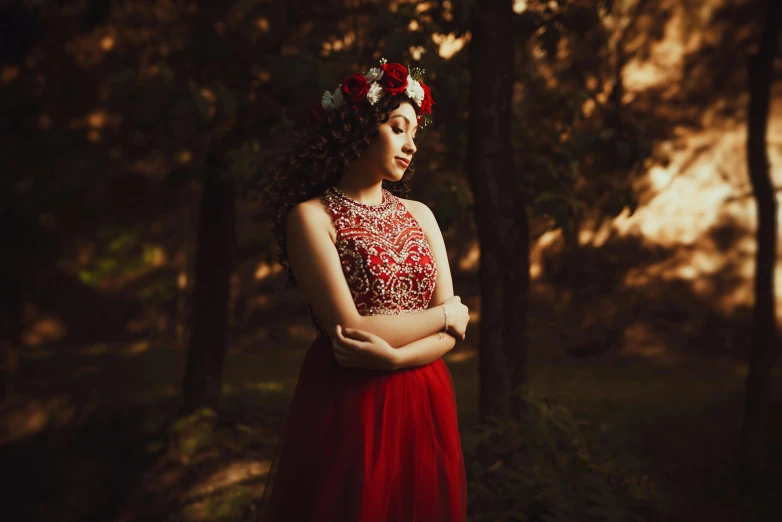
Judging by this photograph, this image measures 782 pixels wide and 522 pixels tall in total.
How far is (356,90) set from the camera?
8.31 feet

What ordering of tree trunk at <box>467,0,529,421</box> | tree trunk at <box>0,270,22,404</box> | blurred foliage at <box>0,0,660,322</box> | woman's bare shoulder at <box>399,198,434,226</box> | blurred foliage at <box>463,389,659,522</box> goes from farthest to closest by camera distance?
tree trunk at <box>0,270,22,404</box> < blurred foliage at <box>0,0,660,322</box> < tree trunk at <box>467,0,529,421</box> < blurred foliage at <box>463,389,659,522</box> < woman's bare shoulder at <box>399,198,434,226</box>

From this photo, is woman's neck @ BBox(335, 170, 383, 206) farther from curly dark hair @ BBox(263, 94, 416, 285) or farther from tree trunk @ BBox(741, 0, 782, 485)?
tree trunk @ BBox(741, 0, 782, 485)

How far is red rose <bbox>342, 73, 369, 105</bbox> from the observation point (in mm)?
2527

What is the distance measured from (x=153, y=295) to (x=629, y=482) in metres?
7.11

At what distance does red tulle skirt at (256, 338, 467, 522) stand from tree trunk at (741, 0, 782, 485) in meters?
3.47

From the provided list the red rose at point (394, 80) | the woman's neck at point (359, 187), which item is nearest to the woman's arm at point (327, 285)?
the woman's neck at point (359, 187)

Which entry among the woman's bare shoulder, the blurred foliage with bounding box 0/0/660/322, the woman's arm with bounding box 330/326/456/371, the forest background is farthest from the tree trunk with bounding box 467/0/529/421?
the woman's arm with bounding box 330/326/456/371

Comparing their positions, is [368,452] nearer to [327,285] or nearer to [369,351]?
[369,351]

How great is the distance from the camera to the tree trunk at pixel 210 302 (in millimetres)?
5922

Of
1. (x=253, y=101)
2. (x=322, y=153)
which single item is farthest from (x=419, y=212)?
(x=253, y=101)

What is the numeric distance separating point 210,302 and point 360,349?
3.84 m

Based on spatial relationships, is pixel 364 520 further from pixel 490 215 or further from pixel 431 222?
pixel 490 215

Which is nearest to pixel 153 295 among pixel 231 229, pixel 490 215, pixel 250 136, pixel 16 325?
pixel 16 325

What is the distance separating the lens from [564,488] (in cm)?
373
